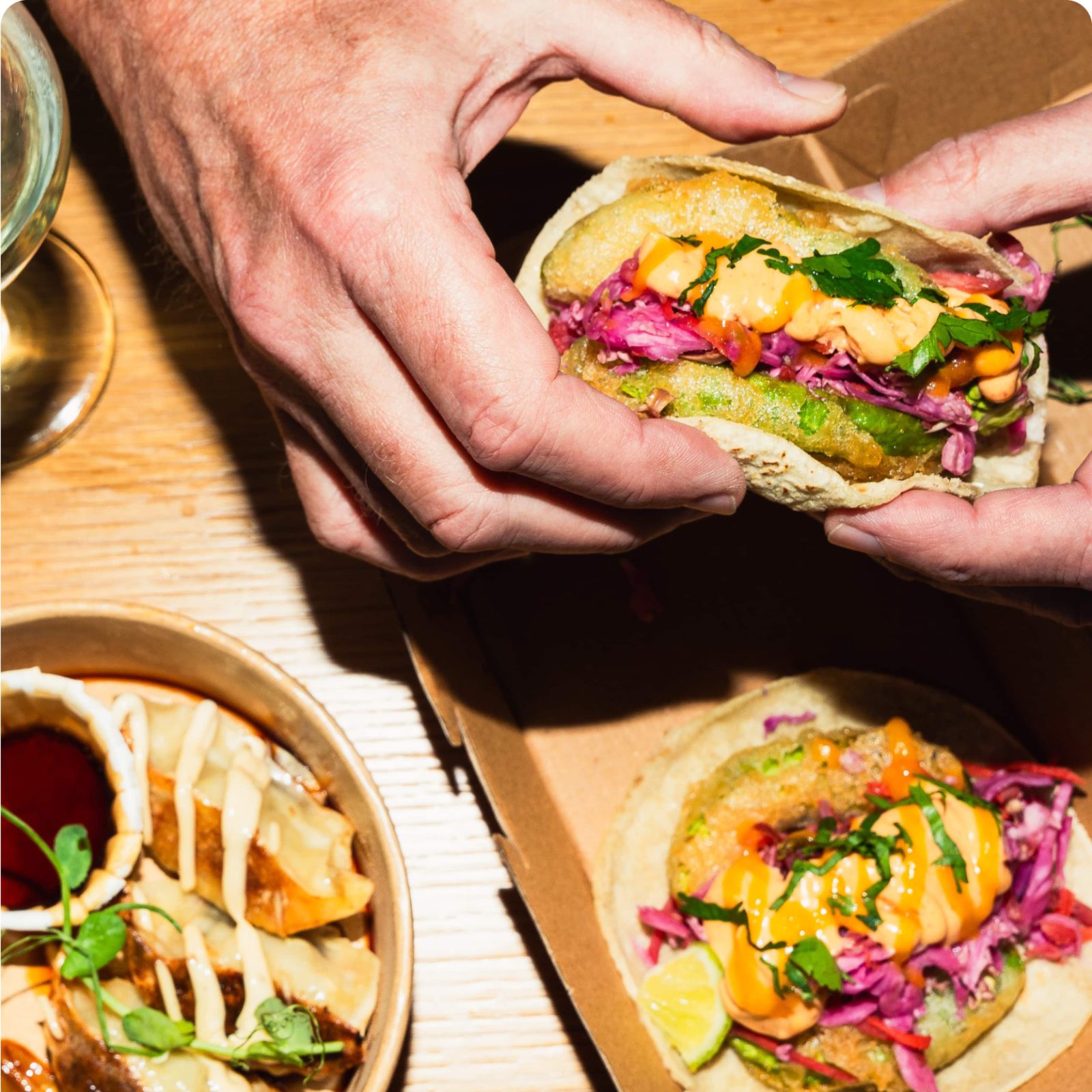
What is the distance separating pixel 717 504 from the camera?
69.2 inches

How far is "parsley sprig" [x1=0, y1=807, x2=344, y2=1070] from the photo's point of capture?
1851 mm

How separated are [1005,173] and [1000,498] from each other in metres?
0.55

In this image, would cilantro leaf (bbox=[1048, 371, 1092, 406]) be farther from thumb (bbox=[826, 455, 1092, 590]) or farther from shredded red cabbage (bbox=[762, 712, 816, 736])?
shredded red cabbage (bbox=[762, 712, 816, 736])

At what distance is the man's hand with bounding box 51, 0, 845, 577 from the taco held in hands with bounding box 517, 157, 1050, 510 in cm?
13

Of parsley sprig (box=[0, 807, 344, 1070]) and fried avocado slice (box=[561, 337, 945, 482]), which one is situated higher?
fried avocado slice (box=[561, 337, 945, 482])

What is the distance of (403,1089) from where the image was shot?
6.93 ft

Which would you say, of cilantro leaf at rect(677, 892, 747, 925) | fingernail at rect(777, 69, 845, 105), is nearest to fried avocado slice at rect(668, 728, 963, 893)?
cilantro leaf at rect(677, 892, 747, 925)

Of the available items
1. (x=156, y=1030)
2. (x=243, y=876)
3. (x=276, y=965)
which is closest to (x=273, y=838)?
(x=243, y=876)

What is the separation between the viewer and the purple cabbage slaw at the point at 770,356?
1.83m

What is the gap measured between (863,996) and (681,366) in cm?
118

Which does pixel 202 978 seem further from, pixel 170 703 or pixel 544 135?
pixel 544 135

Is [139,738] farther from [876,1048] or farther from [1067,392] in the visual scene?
[1067,392]

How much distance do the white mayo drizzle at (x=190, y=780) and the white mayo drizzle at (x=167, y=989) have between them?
13 cm

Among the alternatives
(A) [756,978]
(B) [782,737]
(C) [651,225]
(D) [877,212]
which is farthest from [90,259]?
(A) [756,978]
